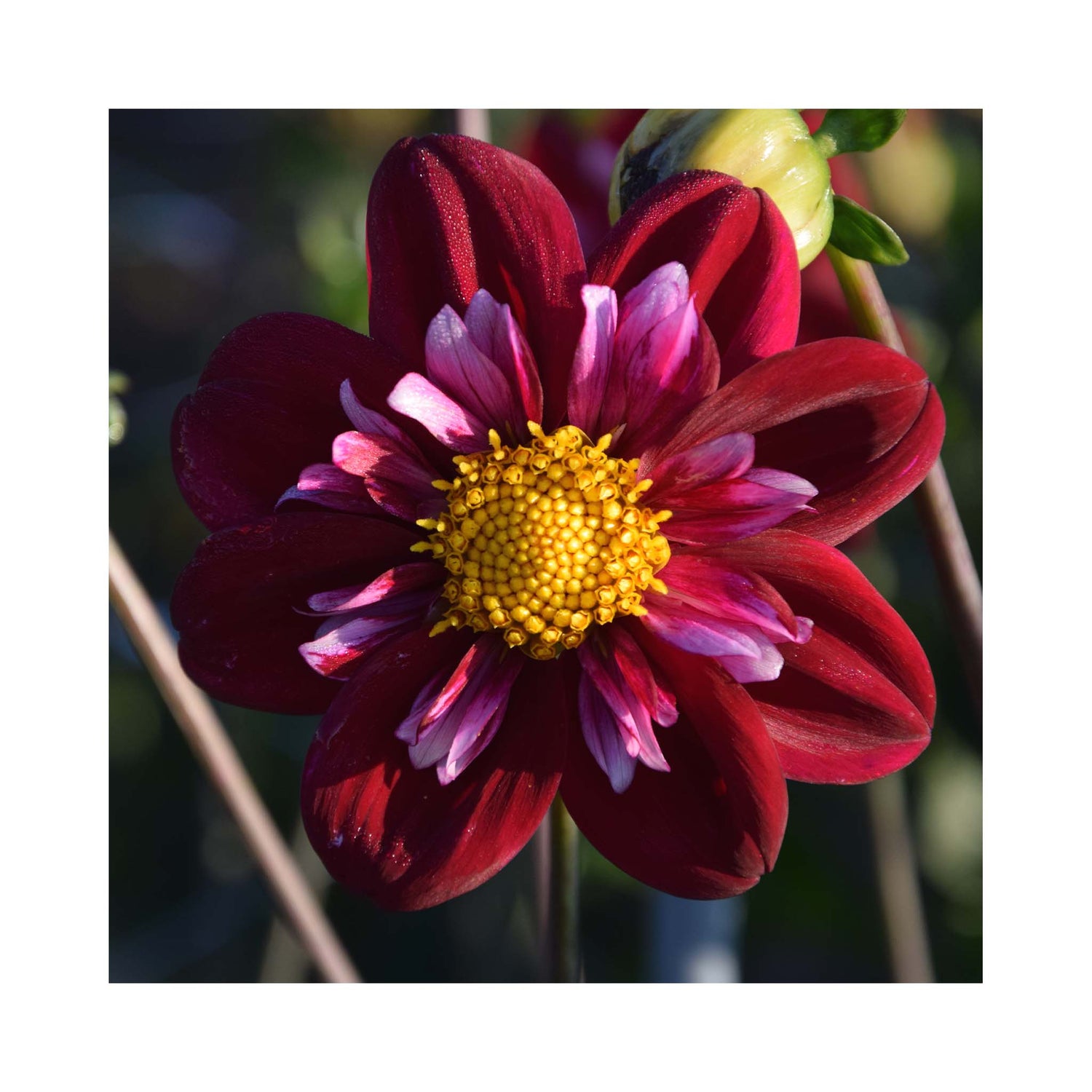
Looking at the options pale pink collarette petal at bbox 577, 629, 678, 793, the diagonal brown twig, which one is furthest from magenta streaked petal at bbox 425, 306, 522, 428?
the diagonal brown twig

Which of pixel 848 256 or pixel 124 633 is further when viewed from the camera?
pixel 124 633

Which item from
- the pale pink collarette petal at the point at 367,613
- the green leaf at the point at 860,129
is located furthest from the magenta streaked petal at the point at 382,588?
the green leaf at the point at 860,129

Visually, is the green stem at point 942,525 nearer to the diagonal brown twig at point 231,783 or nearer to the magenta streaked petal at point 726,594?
the magenta streaked petal at point 726,594
